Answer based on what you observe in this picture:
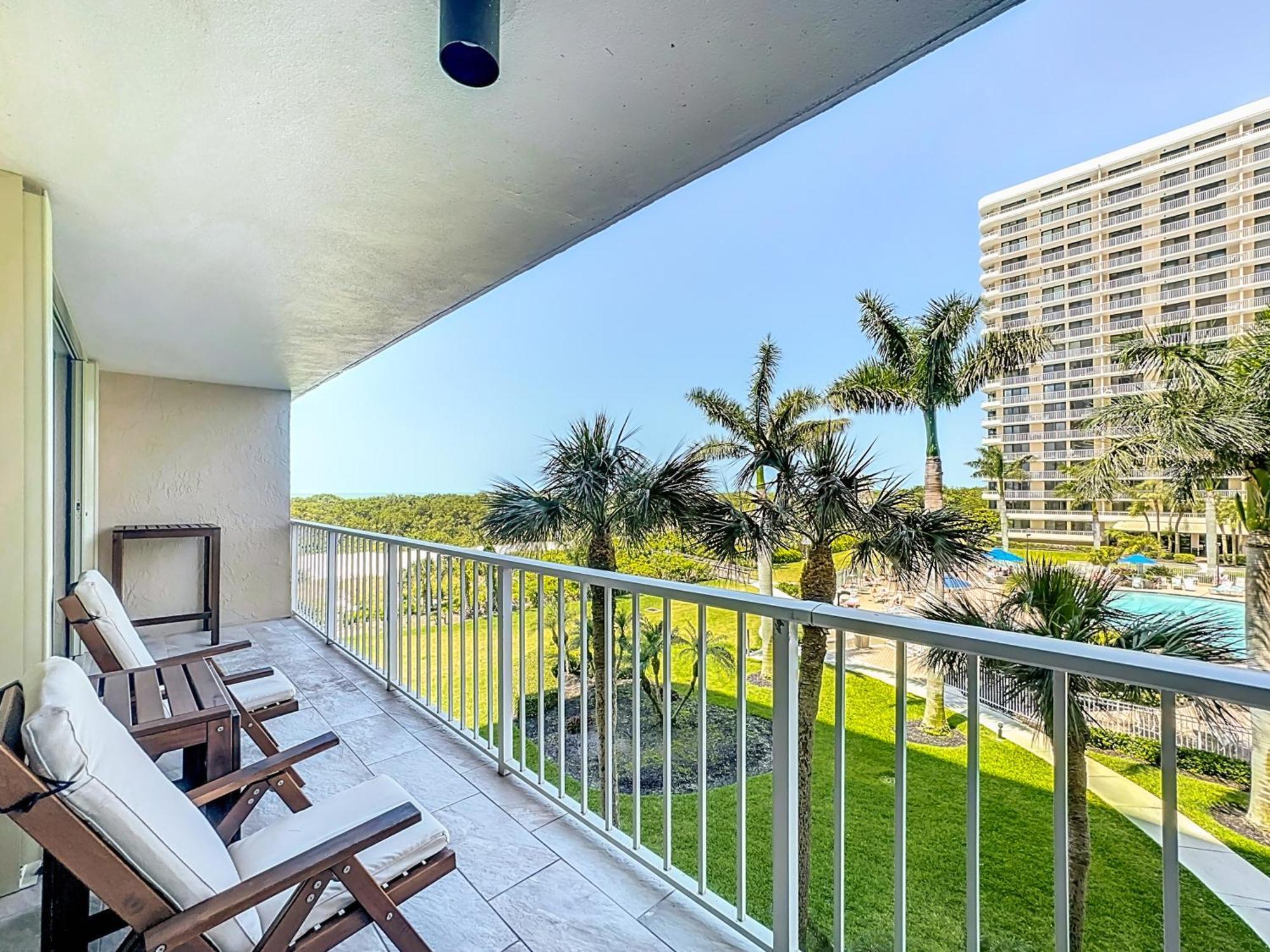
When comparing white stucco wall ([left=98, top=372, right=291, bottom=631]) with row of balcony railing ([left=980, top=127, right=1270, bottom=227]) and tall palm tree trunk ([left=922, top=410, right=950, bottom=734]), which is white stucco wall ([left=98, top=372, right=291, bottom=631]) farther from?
row of balcony railing ([left=980, top=127, right=1270, bottom=227])

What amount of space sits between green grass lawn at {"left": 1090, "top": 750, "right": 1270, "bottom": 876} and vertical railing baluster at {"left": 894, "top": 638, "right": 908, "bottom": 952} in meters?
9.25

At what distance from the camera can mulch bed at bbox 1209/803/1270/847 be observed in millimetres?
7961

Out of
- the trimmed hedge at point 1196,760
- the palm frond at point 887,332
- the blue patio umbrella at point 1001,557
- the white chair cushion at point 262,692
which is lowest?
the trimmed hedge at point 1196,760

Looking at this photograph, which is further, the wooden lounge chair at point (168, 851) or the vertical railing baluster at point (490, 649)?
the vertical railing baluster at point (490, 649)

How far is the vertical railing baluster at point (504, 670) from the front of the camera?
2672mm

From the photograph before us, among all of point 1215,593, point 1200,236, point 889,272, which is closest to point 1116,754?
point 1215,593

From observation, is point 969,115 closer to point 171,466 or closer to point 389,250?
point 389,250

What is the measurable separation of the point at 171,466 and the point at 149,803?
5.94 metres

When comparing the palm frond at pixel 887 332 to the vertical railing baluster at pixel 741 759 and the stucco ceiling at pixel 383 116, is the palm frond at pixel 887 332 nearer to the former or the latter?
the stucco ceiling at pixel 383 116

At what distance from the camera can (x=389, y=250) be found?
270 cm

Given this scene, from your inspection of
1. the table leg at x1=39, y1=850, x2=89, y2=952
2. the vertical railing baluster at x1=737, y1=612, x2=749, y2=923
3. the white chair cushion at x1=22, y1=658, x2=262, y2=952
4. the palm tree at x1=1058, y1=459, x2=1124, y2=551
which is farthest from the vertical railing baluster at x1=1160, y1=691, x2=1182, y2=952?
the palm tree at x1=1058, y1=459, x2=1124, y2=551

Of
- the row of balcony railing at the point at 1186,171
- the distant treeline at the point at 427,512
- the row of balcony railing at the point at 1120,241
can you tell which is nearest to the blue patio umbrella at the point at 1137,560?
the distant treeline at the point at 427,512

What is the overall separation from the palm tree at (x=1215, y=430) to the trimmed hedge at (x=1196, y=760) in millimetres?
273

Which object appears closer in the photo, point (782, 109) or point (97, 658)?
point (782, 109)
